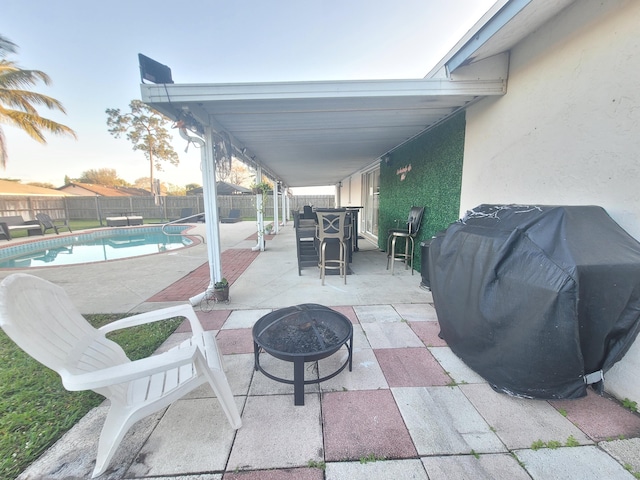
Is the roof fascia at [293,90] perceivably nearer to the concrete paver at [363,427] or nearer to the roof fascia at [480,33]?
the roof fascia at [480,33]

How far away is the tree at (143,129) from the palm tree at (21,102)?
7.64 metres

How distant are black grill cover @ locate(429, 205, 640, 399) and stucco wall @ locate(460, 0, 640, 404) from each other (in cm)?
22

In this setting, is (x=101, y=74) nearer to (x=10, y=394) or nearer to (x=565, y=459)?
(x=10, y=394)

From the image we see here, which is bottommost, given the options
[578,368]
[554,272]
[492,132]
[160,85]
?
[578,368]

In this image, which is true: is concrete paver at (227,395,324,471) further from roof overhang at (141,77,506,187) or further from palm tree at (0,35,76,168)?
palm tree at (0,35,76,168)

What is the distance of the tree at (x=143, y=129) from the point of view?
1950 centimetres

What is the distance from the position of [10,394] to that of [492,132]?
16.5 feet

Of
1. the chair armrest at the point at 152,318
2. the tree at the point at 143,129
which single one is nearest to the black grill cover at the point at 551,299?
the chair armrest at the point at 152,318

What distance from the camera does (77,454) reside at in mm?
1375

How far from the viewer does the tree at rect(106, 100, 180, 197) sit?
1950 centimetres

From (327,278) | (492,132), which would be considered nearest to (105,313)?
(327,278)

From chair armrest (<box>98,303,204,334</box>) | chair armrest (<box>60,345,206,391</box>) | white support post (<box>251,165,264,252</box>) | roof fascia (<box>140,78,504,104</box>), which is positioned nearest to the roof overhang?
roof fascia (<box>140,78,504,104</box>)

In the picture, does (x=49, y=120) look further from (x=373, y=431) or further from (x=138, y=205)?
(x=373, y=431)

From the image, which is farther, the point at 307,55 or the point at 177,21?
the point at 307,55
